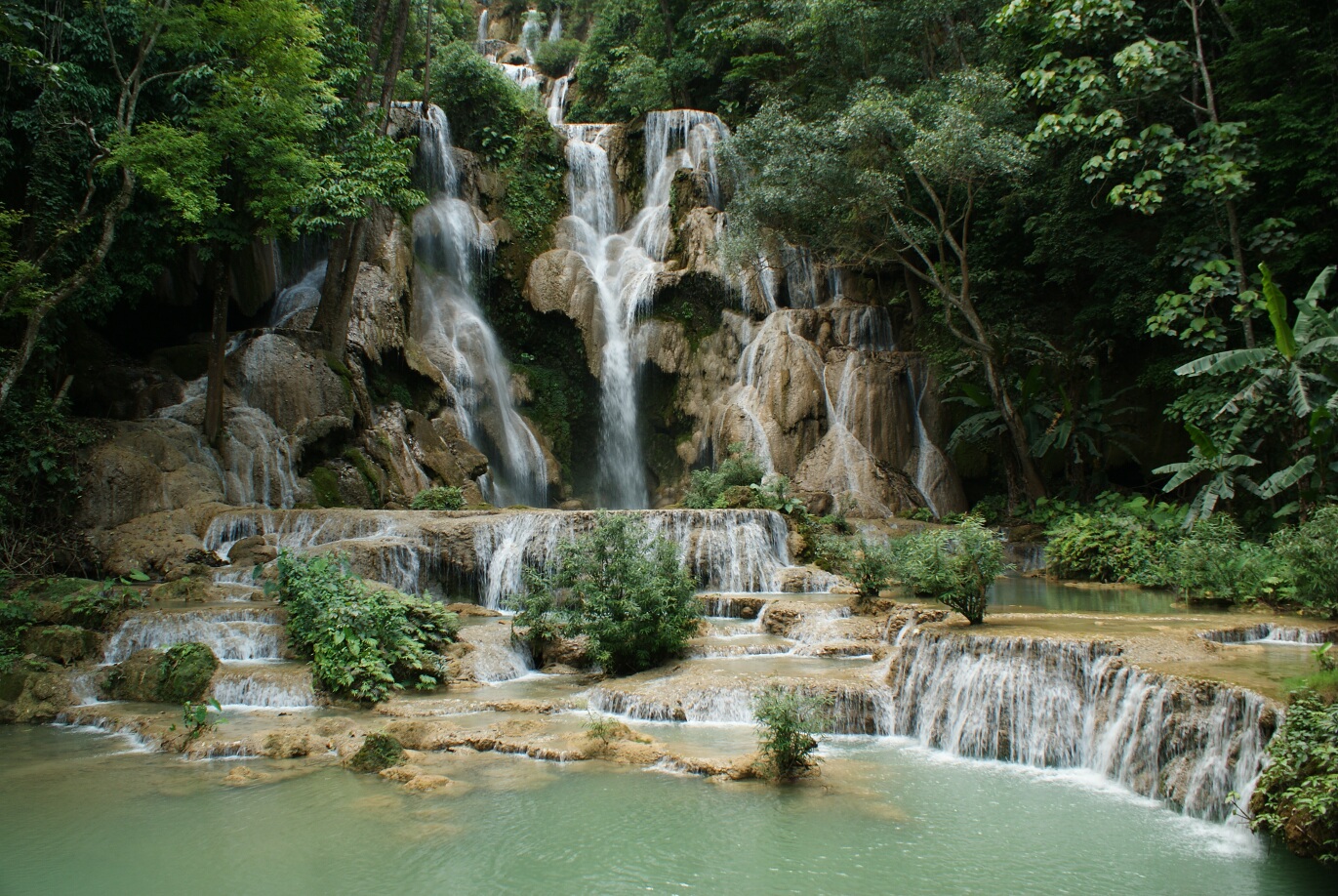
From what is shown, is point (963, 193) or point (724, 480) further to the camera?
point (963, 193)

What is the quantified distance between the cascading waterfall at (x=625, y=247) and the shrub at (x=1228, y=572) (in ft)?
46.4

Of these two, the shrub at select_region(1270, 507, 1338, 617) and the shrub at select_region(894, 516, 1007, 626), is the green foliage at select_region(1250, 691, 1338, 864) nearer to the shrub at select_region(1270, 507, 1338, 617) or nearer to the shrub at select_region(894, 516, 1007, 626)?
the shrub at select_region(894, 516, 1007, 626)

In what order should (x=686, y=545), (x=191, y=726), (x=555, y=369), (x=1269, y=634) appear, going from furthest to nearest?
(x=555, y=369), (x=686, y=545), (x=1269, y=634), (x=191, y=726)

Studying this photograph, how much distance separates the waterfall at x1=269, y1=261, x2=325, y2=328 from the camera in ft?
71.2

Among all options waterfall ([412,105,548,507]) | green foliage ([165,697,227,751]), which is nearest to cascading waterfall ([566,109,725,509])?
waterfall ([412,105,548,507])

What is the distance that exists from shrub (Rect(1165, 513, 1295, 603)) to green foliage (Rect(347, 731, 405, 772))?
9.80 m

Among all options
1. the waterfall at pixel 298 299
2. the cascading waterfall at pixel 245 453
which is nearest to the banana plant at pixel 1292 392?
the cascading waterfall at pixel 245 453

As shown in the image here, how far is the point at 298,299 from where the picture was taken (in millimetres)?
22219

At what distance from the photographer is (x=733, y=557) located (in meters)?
15.2

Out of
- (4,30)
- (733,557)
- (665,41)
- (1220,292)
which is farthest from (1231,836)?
(665,41)

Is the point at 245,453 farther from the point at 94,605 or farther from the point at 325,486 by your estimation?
the point at 94,605

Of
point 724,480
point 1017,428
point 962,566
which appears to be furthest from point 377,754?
point 1017,428

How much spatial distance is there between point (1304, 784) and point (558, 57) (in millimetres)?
41584

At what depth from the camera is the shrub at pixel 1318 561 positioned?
8586mm
